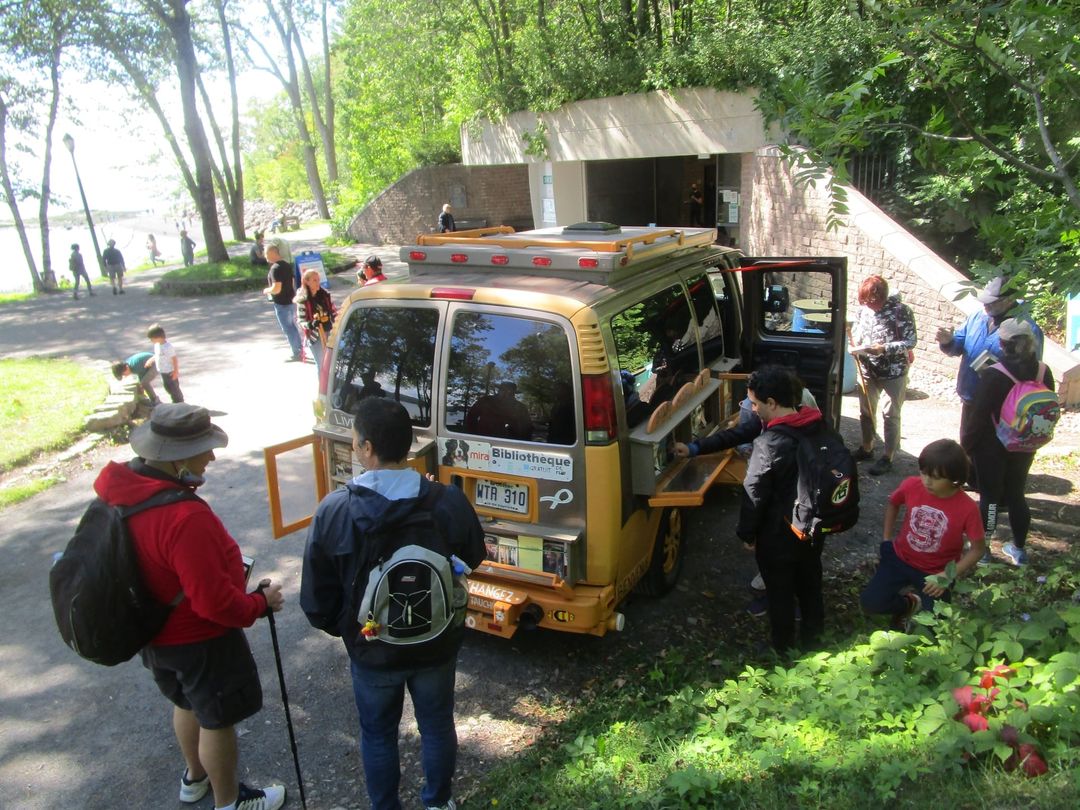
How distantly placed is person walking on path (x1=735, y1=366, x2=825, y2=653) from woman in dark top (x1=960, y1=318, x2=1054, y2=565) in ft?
5.41

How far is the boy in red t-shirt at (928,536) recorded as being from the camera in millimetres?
3738

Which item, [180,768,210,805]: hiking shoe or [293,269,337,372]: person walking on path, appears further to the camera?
[293,269,337,372]: person walking on path

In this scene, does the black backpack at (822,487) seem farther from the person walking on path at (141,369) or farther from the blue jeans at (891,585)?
the person walking on path at (141,369)

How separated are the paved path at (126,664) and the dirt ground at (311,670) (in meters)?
0.01

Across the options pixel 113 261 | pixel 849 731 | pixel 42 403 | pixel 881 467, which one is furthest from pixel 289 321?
pixel 113 261

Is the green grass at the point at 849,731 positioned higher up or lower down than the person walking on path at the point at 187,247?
lower down

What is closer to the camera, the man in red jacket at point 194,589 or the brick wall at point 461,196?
the man in red jacket at point 194,589

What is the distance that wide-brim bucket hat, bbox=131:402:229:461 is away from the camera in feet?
9.99

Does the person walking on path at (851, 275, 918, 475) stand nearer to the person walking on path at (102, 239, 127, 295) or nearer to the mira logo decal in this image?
the mira logo decal

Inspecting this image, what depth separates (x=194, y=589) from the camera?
2906 mm

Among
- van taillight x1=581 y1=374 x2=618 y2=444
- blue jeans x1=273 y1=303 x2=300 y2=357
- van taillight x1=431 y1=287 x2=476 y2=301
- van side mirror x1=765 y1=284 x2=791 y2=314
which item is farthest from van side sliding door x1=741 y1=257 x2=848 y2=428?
blue jeans x1=273 y1=303 x2=300 y2=357

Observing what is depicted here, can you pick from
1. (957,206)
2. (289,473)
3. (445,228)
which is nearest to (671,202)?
(445,228)

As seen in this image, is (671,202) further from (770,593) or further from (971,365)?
(770,593)

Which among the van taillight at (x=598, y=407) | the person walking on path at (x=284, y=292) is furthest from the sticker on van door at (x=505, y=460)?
the person walking on path at (x=284, y=292)
